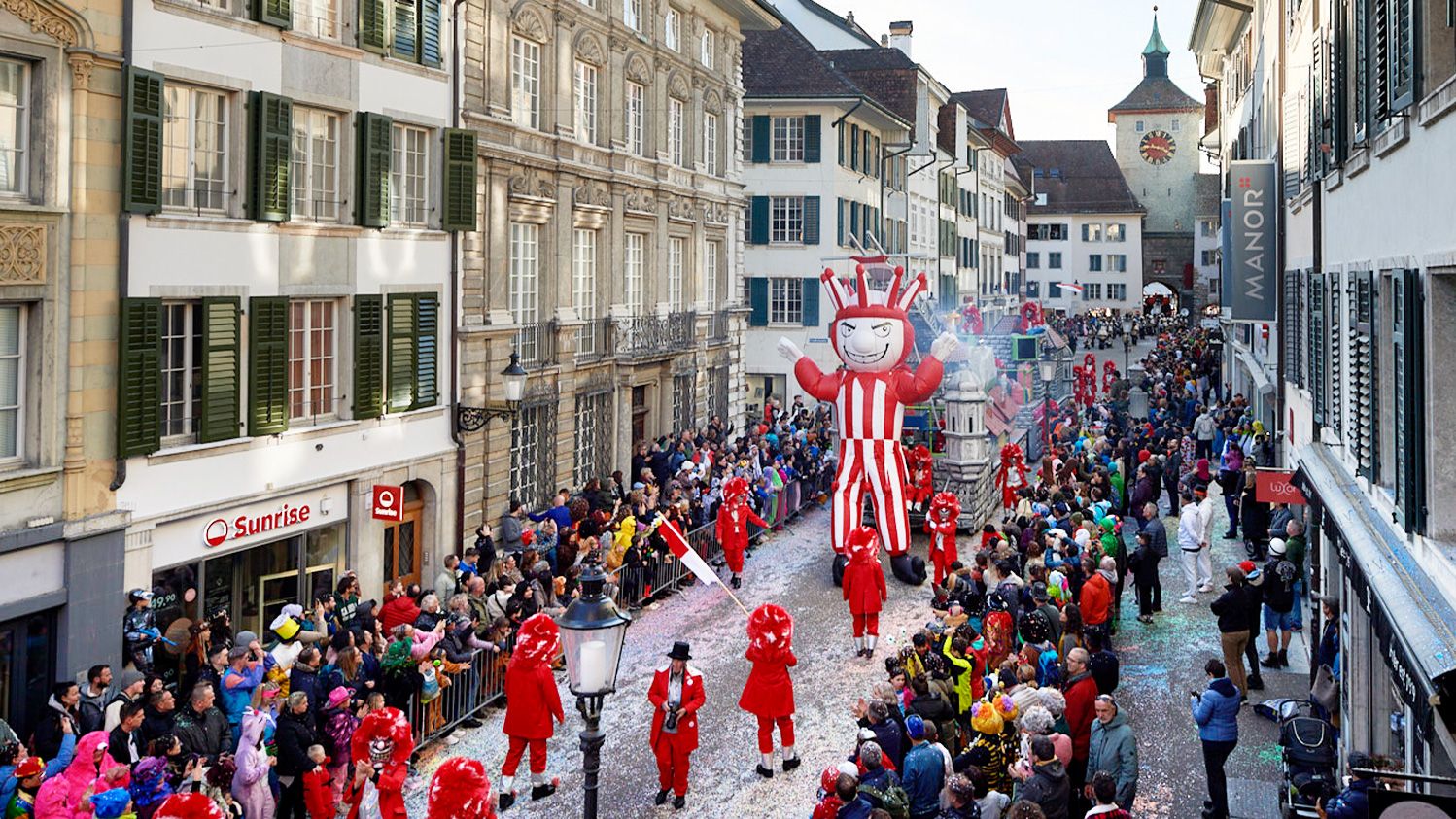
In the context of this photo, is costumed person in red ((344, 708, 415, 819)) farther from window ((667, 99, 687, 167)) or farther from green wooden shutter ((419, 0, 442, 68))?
window ((667, 99, 687, 167))

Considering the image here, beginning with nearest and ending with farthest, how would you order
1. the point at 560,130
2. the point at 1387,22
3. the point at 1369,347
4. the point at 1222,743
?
the point at 1387,22, the point at 1369,347, the point at 1222,743, the point at 560,130

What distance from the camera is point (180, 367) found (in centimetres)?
1582

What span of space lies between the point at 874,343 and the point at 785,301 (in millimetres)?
22203

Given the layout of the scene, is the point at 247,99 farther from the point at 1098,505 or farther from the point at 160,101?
the point at 1098,505

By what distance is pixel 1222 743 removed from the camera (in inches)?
476

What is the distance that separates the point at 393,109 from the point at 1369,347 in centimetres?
1329

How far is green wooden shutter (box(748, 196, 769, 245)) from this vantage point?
4262 cm

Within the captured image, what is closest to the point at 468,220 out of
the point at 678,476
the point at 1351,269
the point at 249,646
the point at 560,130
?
the point at 560,130

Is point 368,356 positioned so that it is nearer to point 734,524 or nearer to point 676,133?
point 734,524

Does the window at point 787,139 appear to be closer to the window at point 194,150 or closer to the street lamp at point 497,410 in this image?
the street lamp at point 497,410

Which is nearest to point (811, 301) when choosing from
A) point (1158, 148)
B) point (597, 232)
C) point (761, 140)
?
point (761, 140)

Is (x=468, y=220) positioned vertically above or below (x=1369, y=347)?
above

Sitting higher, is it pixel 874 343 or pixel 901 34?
pixel 901 34

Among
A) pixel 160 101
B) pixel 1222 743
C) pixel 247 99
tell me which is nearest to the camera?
pixel 1222 743
